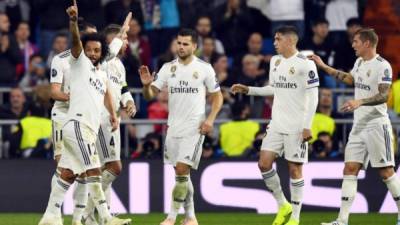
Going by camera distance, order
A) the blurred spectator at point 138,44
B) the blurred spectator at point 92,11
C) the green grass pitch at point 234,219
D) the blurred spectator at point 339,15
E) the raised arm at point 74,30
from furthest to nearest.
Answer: the blurred spectator at point 339,15
the blurred spectator at point 92,11
the blurred spectator at point 138,44
the green grass pitch at point 234,219
the raised arm at point 74,30

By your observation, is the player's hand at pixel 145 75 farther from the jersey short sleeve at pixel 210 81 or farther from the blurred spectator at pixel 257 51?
the blurred spectator at pixel 257 51

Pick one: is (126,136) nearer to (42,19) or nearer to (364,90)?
(42,19)

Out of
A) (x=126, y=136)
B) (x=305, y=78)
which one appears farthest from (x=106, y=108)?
(x=126, y=136)

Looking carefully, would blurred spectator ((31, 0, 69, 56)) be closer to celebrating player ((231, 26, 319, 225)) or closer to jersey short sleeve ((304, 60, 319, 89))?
celebrating player ((231, 26, 319, 225))

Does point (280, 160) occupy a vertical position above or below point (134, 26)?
below

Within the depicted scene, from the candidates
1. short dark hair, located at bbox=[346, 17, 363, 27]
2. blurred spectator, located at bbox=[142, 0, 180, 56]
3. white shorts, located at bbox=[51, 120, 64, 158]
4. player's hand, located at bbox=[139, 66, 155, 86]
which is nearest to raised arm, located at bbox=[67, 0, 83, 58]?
player's hand, located at bbox=[139, 66, 155, 86]

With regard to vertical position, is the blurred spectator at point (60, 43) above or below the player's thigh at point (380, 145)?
above

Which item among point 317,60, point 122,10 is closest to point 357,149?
point 317,60

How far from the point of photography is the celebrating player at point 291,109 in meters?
17.6

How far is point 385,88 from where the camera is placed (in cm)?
1733

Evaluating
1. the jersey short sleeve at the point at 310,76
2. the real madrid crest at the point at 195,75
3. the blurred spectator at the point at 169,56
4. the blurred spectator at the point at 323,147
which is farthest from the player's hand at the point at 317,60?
the blurred spectator at the point at 169,56

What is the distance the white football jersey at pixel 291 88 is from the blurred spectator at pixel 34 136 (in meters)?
4.56

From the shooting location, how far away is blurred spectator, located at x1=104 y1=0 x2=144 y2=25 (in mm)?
24203

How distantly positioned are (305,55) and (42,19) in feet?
23.7
